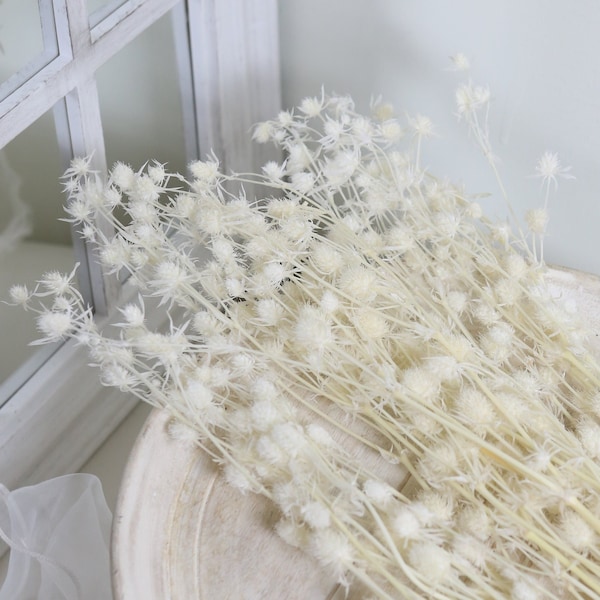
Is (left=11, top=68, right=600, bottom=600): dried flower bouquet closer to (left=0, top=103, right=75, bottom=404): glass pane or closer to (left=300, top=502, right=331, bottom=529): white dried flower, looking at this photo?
(left=300, top=502, right=331, bottom=529): white dried flower

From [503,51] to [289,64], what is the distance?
284 mm

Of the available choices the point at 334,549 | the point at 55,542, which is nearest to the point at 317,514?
the point at 334,549

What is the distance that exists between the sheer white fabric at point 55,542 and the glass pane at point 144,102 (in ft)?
1.15

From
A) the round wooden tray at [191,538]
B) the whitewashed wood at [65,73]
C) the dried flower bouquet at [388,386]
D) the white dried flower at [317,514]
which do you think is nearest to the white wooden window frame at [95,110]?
the whitewashed wood at [65,73]

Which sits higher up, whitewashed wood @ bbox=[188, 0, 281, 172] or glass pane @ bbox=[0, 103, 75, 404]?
whitewashed wood @ bbox=[188, 0, 281, 172]

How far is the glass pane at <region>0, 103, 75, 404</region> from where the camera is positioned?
0.77 metres

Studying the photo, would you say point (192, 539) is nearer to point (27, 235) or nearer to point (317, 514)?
point (317, 514)

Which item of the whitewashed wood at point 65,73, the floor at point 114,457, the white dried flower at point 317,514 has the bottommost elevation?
the floor at point 114,457

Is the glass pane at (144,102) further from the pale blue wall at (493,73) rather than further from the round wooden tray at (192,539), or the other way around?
the round wooden tray at (192,539)

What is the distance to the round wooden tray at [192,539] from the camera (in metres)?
0.57

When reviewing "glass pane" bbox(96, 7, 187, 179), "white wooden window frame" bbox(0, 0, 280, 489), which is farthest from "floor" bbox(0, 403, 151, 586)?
"glass pane" bbox(96, 7, 187, 179)

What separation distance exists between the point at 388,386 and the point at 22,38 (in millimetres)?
441

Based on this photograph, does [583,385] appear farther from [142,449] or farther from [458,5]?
[458,5]

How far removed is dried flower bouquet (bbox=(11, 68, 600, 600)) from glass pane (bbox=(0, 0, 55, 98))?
0.36ft
